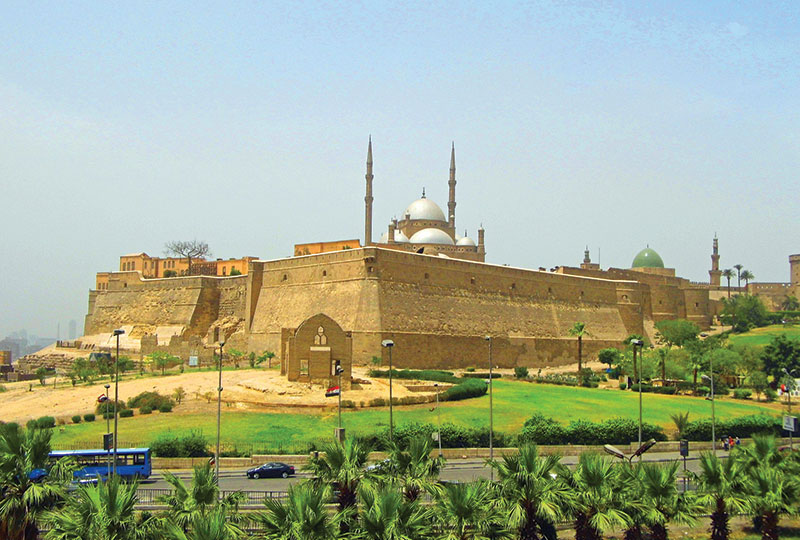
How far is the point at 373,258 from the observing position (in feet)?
166

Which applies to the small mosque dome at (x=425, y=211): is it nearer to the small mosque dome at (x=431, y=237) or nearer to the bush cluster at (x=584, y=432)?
the small mosque dome at (x=431, y=237)

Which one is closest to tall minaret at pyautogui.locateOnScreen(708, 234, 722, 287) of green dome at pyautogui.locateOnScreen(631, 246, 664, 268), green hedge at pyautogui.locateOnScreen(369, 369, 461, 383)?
green dome at pyautogui.locateOnScreen(631, 246, 664, 268)

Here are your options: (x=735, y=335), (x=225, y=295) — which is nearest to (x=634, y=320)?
(x=735, y=335)

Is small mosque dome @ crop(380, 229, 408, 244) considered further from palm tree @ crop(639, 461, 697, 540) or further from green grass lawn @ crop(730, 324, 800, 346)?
palm tree @ crop(639, 461, 697, 540)

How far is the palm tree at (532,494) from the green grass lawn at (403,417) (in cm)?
1231

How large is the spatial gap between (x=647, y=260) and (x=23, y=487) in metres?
85.2

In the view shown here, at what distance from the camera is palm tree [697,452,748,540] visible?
1753 centimetres

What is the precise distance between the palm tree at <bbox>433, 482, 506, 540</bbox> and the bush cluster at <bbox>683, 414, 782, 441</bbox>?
1934 cm

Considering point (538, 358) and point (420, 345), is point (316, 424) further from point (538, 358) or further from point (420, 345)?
point (538, 358)

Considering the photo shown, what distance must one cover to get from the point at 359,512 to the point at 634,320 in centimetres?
5895

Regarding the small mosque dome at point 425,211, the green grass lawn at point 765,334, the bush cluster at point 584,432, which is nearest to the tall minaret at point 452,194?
the small mosque dome at point 425,211

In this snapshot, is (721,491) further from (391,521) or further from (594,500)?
(391,521)

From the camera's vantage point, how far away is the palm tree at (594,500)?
15852mm

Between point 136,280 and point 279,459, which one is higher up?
point 136,280
